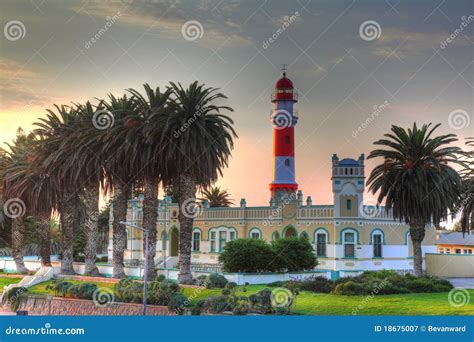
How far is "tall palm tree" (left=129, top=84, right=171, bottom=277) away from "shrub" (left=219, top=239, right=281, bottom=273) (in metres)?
5.14

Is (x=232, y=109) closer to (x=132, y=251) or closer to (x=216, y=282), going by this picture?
(x=216, y=282)

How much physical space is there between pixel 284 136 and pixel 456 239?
20.0m

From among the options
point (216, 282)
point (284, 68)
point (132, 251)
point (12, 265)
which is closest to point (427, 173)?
point (216, 282)

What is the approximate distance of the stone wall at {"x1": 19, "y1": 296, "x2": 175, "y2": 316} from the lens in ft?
122

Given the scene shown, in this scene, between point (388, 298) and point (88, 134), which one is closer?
point (388, 298)

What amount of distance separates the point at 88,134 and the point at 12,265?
22.4 m

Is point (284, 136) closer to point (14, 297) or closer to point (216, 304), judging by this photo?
point (14, 297)

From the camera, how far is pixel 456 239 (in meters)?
71.4

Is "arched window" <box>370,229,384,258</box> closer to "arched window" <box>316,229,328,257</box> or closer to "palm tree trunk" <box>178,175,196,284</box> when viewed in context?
"arched window" <box>316,229,328,257</box>

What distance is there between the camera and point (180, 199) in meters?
45.1

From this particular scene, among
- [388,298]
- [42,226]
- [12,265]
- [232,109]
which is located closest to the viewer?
[388,298]

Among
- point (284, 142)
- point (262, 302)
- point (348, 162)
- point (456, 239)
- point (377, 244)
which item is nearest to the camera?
point (262, 302)

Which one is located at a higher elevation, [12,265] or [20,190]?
[20,190]

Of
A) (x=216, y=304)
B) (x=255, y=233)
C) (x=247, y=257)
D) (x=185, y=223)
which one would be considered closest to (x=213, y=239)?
(x=255, y=233)
